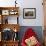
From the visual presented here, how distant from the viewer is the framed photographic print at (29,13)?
6074 millimetres

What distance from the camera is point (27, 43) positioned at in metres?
5.54

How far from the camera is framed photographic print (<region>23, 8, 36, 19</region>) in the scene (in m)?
6.07

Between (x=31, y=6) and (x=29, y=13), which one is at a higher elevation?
(x=31, y=6)

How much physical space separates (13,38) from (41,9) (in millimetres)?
1592

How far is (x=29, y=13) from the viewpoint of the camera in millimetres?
6074

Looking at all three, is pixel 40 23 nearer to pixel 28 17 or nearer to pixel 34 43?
pixel 28 17

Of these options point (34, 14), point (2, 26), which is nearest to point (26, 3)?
point (34, 14)

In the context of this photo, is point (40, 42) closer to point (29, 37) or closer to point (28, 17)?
point (29, 37)

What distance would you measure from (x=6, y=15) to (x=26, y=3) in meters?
0.93

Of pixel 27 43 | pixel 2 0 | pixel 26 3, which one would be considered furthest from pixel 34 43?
pixel 2 0

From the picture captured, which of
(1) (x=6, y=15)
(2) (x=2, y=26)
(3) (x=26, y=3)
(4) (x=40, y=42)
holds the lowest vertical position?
(4) (x=40, y=42)

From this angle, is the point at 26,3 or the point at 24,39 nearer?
the point at 24,39

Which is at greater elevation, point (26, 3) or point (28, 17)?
point (26, 3)

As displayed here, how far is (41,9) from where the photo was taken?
20.0ft
